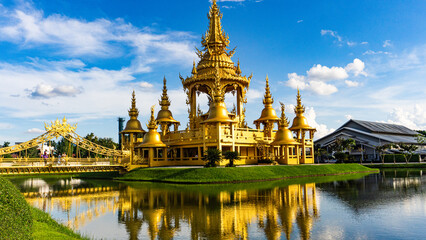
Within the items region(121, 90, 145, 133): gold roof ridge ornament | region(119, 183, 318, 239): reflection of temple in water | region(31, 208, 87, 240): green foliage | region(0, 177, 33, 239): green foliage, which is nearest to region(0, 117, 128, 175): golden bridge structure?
region(121, 90, 145, 133): gold roof ridge ornament

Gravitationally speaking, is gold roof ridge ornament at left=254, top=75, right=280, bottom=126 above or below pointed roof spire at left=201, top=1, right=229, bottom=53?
below

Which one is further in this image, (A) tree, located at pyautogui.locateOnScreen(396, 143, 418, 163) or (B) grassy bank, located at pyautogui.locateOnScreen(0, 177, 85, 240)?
(A) tree, located at pyautogui.locateOnScreen(396, 143, 418, 163)

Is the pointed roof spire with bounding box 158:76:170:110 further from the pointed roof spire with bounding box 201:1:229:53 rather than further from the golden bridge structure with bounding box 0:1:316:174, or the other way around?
the pointed roof spire with bounding box 201:1:229:53

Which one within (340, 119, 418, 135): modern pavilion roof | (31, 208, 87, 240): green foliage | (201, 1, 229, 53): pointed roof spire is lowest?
(31, 208, 87, 240): green foliage

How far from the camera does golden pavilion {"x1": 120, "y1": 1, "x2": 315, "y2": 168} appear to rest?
1540 inches

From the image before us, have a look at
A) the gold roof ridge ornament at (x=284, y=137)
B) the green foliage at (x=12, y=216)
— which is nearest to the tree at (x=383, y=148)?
the gold roof ridge ornament at (x=284, y=137)

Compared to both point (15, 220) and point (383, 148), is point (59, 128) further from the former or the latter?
point (383, 148)

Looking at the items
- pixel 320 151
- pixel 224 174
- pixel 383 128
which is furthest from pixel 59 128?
pixel 383 128

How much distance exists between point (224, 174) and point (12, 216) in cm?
2307

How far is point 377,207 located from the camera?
56.1ft

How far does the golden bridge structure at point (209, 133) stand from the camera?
125ft

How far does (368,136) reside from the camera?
243ft

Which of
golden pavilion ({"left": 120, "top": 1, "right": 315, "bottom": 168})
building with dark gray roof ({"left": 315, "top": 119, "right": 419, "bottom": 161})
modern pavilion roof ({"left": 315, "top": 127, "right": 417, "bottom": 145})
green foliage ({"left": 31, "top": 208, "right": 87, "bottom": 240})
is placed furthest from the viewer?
modern pavilion roof ({"left": 315, "top": 127, "right": 417, "bottom": 145})

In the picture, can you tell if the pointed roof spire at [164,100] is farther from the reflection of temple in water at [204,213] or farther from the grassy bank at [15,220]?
the grassy bank at [15,220]
